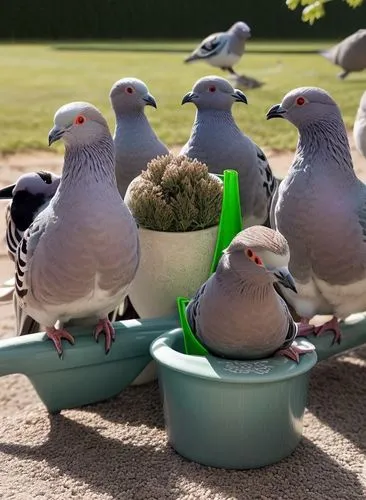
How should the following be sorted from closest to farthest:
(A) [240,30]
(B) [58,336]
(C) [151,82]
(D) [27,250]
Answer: (D) [27,250] < (B) [58,336] < (A) [240,30] < (C) [151,82]

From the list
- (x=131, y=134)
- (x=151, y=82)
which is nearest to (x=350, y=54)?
(x=151, y=82)

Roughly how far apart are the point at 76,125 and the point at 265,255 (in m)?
0.58

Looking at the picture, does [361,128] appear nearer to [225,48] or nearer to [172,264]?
[172,264]

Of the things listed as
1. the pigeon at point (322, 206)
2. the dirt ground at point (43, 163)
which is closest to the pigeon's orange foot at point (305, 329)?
the pigeon at point (322, 206)

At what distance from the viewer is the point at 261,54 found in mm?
9250

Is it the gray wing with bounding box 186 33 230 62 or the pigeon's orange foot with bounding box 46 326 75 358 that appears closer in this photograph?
the pigeon's orange foot with bounding box 46 326 75 358

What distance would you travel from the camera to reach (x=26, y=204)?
231 cm

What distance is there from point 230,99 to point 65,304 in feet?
3.65

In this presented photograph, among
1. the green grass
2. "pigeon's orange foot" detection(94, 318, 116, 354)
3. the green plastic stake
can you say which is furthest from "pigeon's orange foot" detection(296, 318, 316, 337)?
the green grass

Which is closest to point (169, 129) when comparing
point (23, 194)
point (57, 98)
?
point (57, 98)

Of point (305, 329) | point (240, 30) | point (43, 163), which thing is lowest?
point (43, 163)

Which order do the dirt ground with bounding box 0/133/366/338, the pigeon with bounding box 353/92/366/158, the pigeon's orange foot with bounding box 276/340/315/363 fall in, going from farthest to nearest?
the dirt ground with bounding box 0/133/366/338 < the pigeon with bounding box 353/92/366/158 < the pigeon's orange foot with bounding box 276/340/315/363

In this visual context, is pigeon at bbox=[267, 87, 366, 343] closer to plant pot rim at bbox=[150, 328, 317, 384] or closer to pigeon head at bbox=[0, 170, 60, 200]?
plant pot rim at bbox=[150, 328, 317, 384]

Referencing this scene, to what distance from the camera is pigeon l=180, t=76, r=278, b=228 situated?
2.67 metres
